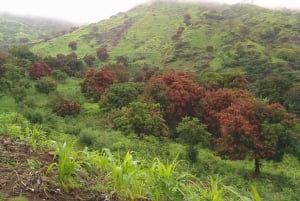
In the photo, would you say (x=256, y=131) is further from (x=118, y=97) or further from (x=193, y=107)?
(x=118, y=97)

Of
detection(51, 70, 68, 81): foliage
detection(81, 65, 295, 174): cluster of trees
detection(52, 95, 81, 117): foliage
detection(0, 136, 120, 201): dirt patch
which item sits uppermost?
detection(0, 136, 120, 201): dirt patch

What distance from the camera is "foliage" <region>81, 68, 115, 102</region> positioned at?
4069cm

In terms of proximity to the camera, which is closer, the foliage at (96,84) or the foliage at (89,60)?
the foliage at (96,84)

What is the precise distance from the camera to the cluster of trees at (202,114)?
21.4 m

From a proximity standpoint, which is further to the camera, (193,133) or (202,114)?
(202,114)

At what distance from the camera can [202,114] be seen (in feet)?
106

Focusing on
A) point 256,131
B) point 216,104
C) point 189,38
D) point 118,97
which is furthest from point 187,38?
point 256,131

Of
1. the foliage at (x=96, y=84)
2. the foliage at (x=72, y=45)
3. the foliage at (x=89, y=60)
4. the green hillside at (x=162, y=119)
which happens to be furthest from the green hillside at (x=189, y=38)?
the foliage at (x=96, y=84)

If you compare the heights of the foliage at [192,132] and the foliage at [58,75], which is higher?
the foliage at [192,132]

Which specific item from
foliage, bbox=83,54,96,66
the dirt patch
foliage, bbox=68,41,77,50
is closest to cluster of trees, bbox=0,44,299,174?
the dirt patch

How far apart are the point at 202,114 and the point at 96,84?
14.0 metres

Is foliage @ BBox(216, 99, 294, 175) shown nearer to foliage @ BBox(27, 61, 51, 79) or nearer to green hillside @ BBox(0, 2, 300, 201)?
green hillside @ BBox(0, 2, 300, 201)

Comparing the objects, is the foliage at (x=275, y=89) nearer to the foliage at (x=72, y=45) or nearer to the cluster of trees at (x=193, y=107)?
the cluster of trees at (x=193, y=107)

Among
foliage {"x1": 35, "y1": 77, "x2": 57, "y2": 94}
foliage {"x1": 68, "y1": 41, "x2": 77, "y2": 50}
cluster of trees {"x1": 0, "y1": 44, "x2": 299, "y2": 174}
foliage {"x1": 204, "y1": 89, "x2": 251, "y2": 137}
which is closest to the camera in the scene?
cluster of trees {"x1": 0, "y1": 44, "x2": 299, "y2": 174}
